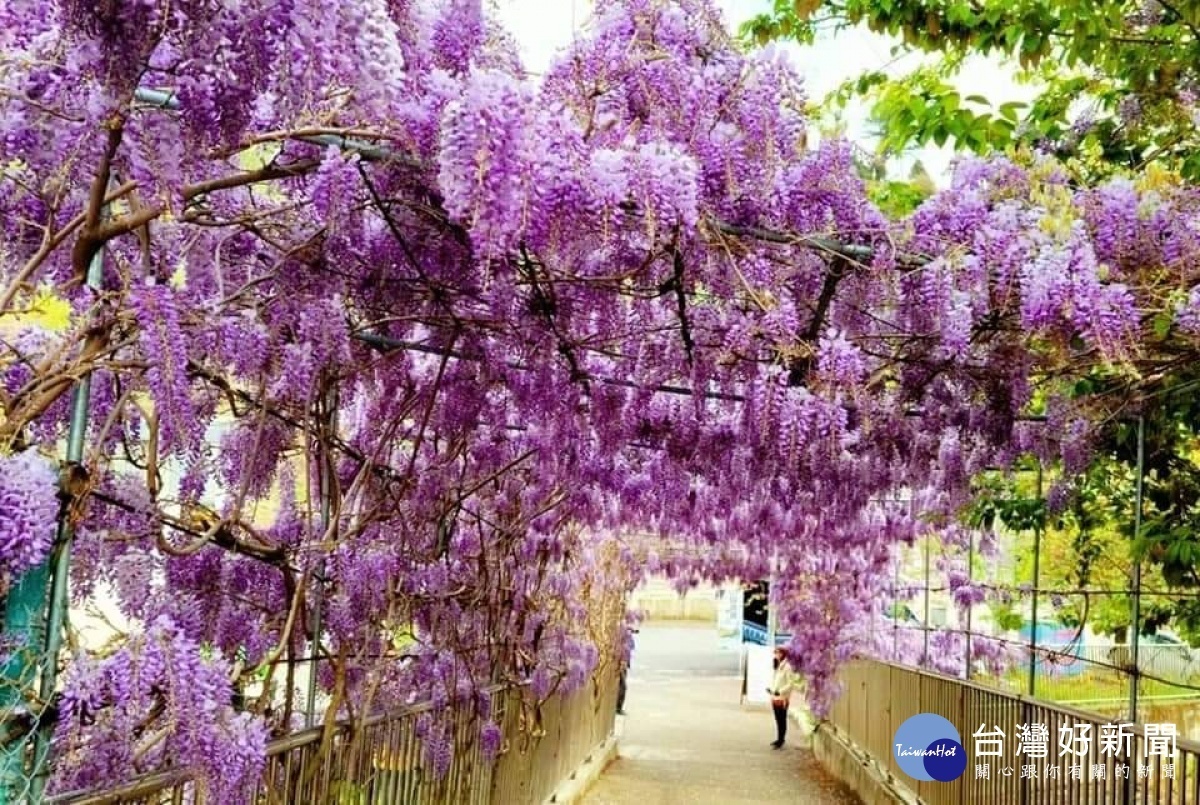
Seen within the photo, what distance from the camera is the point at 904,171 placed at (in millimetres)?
5070

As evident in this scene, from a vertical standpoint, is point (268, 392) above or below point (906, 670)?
above

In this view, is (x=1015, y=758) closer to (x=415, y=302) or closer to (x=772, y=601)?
(x=415, y=302)

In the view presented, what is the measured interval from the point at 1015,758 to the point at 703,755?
724 centimetres

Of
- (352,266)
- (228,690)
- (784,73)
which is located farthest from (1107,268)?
(228,690)

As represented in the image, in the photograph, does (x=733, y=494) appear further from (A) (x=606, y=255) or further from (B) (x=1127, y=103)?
(A) (x=606, y=255)

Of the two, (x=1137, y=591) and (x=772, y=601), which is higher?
(x=1137, y=591)

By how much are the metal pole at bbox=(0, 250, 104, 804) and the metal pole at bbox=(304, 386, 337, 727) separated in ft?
4.73

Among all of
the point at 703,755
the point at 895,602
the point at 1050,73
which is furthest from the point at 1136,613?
the point at 703,755

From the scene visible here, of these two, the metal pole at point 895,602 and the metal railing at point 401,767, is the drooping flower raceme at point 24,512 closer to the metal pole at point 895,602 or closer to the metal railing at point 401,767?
the metal railing at point 401,767

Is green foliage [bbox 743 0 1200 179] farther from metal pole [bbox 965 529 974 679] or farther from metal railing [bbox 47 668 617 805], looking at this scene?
metal pole [bbox 965 529 974 679]

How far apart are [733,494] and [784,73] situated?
405cm

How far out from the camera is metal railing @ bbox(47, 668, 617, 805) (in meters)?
2.52

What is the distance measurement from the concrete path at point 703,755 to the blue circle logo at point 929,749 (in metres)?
1.76

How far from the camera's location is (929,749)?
7.96 m
